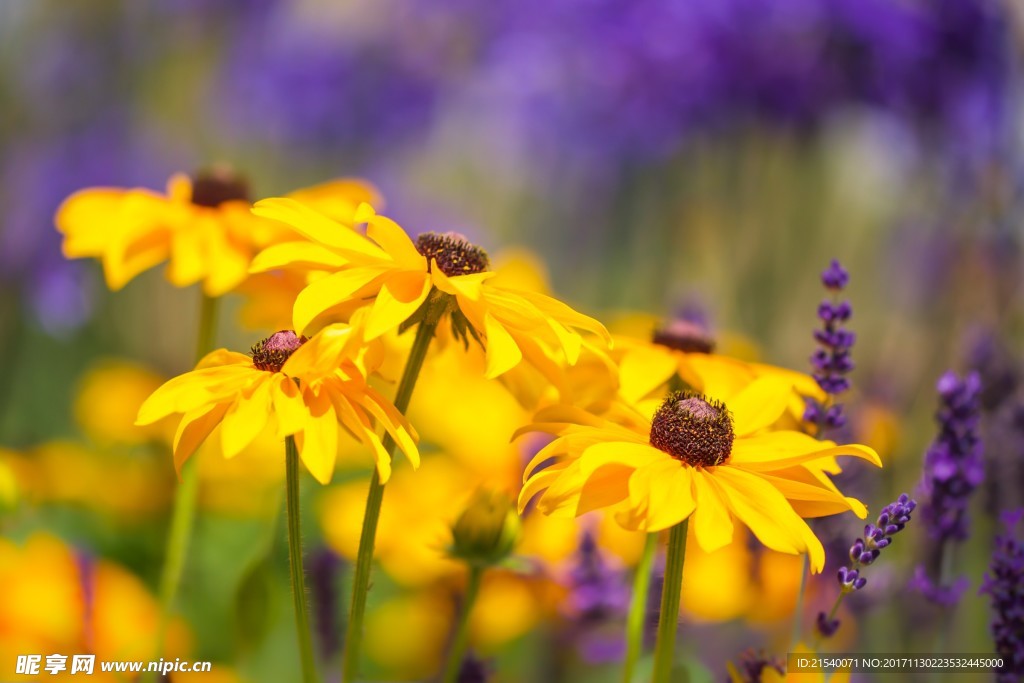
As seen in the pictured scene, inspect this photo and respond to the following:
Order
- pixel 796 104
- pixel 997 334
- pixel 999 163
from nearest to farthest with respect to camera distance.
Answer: pixel 997 334 < pixel 999 163 < pixel 796 104

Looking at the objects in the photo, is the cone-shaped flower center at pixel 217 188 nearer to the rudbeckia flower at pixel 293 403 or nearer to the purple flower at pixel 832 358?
the rudbeckia flower at pixel 293 403

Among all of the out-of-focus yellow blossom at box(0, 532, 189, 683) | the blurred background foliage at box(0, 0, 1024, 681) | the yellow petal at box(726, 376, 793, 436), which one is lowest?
the out-of-focus yellow blossom at box(0, 532, 189, 683)

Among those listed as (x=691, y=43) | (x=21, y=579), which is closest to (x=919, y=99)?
(x=691, y=43)

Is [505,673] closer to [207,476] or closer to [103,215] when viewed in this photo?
[207,476]

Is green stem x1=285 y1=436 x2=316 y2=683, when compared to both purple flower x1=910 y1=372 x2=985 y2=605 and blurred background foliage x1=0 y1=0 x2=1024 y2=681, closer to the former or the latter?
blurred background foliage x1=0 y1=0 x2=1024 y2=681

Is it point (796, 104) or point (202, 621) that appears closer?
point (202, 621)

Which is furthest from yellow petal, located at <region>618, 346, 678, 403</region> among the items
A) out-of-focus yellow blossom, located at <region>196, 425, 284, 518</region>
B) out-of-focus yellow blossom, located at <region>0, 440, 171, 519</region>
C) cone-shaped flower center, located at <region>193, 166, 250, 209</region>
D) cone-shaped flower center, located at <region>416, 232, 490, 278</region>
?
out-of-focus yellow blossom, located at <region>0, 440, 171, 519</region>

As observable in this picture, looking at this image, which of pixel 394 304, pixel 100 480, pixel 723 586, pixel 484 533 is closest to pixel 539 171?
pixel 100 480
